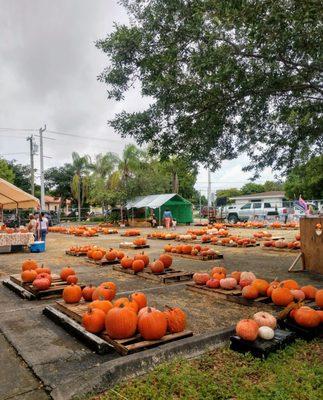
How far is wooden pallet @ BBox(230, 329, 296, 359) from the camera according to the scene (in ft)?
11.7

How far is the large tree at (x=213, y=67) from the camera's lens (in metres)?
6.45

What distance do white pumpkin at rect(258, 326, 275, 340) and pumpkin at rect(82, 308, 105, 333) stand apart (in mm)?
1778

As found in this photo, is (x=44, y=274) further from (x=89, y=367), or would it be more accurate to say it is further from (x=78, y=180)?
(x=78, y=180)

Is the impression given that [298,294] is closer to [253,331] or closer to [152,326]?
[253,331]

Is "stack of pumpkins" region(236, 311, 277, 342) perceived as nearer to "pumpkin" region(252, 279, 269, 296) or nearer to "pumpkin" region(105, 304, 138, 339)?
"pumpkin" region(105, 304, 138, 339)

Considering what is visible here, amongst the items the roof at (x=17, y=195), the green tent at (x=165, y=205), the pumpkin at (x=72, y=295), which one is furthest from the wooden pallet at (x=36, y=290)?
the green tent at (x=165, y=205)

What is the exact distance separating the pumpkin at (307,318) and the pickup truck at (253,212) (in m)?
30.4

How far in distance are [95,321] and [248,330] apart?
67.4 inches

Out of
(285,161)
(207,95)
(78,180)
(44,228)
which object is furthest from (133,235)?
(78,180)

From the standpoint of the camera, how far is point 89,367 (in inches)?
134

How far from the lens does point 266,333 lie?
371 cm

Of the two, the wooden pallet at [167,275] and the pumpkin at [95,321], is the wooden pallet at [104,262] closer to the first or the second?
the wooden pallet at [167,275]

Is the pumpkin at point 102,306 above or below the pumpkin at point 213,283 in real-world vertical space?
above

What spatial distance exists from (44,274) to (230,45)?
6.25m
